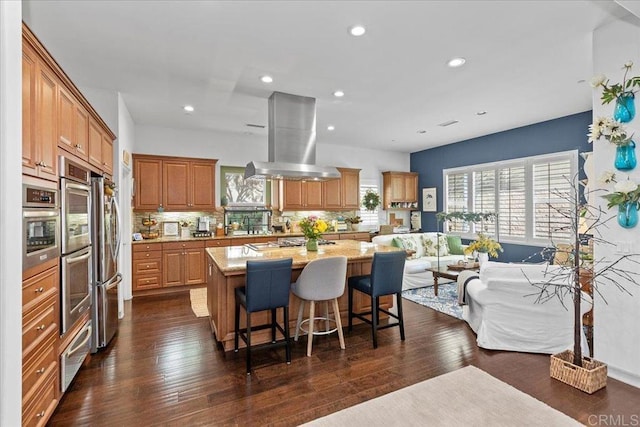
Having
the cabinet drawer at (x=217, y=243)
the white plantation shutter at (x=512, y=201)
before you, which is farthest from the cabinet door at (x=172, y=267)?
the white plantation shutter at (x=512, y=201)

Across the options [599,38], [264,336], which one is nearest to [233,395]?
[264,336]

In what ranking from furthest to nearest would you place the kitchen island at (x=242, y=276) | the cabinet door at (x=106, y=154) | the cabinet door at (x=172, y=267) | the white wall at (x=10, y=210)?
the cabinet door at (x=172, y=267)
the cabinet door at (x=106, y=154)
the kitchen island at (x=242, y=276)
the white wall at (x=10, y=210)

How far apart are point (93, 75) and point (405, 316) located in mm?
4810

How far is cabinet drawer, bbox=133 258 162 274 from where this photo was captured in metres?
5.14

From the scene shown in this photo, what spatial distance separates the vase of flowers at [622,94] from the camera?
2572mm

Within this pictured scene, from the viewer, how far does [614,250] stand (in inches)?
106

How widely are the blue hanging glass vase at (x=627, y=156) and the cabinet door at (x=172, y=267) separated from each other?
A: 5749mm

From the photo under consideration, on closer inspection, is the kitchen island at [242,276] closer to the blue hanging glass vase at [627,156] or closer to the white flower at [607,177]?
the white flower at [607,177]

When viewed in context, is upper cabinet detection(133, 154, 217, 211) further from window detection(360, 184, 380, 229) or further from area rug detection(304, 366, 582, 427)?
area rug detection(304, 366, 582, 427)

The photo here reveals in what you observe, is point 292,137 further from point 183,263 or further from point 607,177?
point 607,177

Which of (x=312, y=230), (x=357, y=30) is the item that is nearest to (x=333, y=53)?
(x=357, y=30)

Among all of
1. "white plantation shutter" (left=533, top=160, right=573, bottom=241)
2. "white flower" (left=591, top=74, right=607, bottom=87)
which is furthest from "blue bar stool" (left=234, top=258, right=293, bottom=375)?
"white plantation shutter" (left=533, top=160, right=573, bottom=241)

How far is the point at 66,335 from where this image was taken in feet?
7.77

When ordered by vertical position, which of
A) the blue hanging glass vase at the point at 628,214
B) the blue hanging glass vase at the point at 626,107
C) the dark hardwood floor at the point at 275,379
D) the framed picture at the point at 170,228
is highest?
the blue hanging glass vase at the point at 626,107
